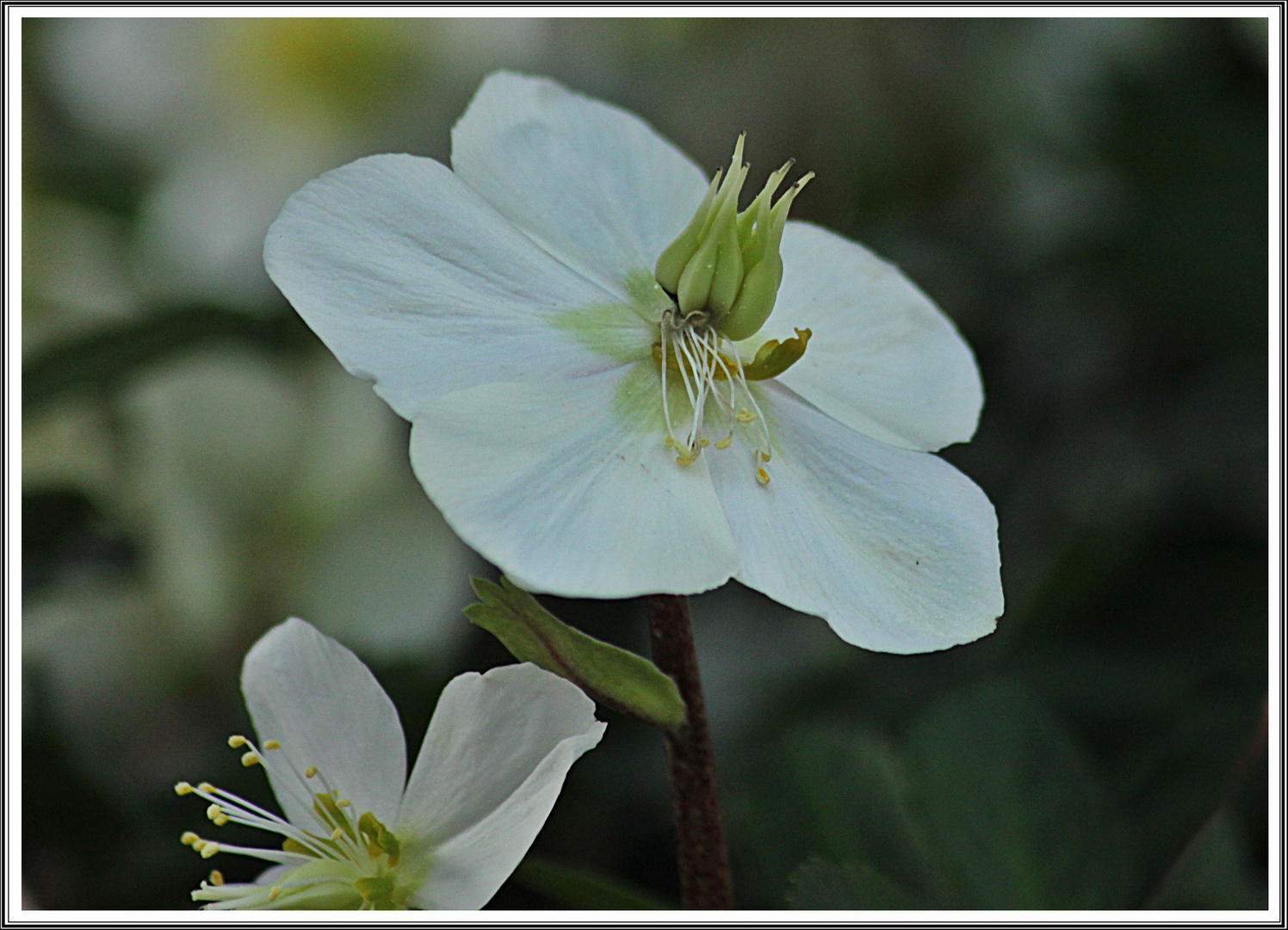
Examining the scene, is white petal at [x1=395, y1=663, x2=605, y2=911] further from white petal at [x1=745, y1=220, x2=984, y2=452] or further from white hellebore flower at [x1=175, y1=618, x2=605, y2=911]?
white petal at [x1=745, y1=220, x2=984, y2=452]

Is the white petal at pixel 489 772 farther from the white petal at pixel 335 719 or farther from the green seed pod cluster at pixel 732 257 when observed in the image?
the green seed pod cluster at pixel 732 257

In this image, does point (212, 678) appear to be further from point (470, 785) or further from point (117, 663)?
point (470, 785)

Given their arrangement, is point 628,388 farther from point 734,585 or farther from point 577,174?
point 734,585

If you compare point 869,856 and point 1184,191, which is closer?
point 869,856

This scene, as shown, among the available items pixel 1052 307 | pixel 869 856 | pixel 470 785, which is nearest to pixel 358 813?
pixel 470 785

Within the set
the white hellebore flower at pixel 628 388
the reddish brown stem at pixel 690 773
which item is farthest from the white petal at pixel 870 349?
the reddish brown stem at pixel 690 773

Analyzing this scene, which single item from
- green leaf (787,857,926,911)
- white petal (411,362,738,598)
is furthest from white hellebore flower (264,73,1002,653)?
green leaf (787,857,926,911)

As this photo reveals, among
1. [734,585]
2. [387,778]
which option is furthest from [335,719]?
[734,585]
